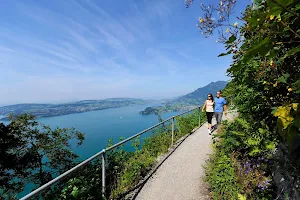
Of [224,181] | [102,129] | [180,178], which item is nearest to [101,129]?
[102,129]

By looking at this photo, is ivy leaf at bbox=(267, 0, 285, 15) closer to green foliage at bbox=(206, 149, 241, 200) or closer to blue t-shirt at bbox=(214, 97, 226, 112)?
green foliage at bbox=(206, 149, 241, 200)

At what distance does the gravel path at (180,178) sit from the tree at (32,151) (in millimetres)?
10123

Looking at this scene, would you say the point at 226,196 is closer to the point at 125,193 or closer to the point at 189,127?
the point at 125,193

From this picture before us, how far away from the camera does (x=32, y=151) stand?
44.5 ft

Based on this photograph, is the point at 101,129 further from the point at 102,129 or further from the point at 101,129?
the point at 102,129

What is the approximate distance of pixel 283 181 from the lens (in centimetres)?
312

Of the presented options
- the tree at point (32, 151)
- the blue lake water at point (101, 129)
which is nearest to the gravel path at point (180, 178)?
the tree at point (32, 151)

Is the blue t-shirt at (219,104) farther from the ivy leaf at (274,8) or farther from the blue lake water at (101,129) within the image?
the blue lake water at (101,129)

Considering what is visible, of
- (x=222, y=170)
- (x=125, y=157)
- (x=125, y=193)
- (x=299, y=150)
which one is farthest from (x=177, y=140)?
(x=299, y=150)

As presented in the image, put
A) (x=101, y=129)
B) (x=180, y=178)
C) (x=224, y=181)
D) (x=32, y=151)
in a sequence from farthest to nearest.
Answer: (x=101, y=129) < (x=32, y=151) < (x=180, y=178) < (x=224, y=181)

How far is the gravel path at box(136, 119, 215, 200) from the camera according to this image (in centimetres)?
411

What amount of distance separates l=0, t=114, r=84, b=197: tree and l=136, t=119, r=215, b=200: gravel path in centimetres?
1012

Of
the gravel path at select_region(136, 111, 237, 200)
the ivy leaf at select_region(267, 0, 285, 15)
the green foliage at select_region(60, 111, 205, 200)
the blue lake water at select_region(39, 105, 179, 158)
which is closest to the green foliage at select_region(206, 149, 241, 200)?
the gravel path at select_region(136, 111, 237, 200)

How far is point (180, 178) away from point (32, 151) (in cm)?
1279
